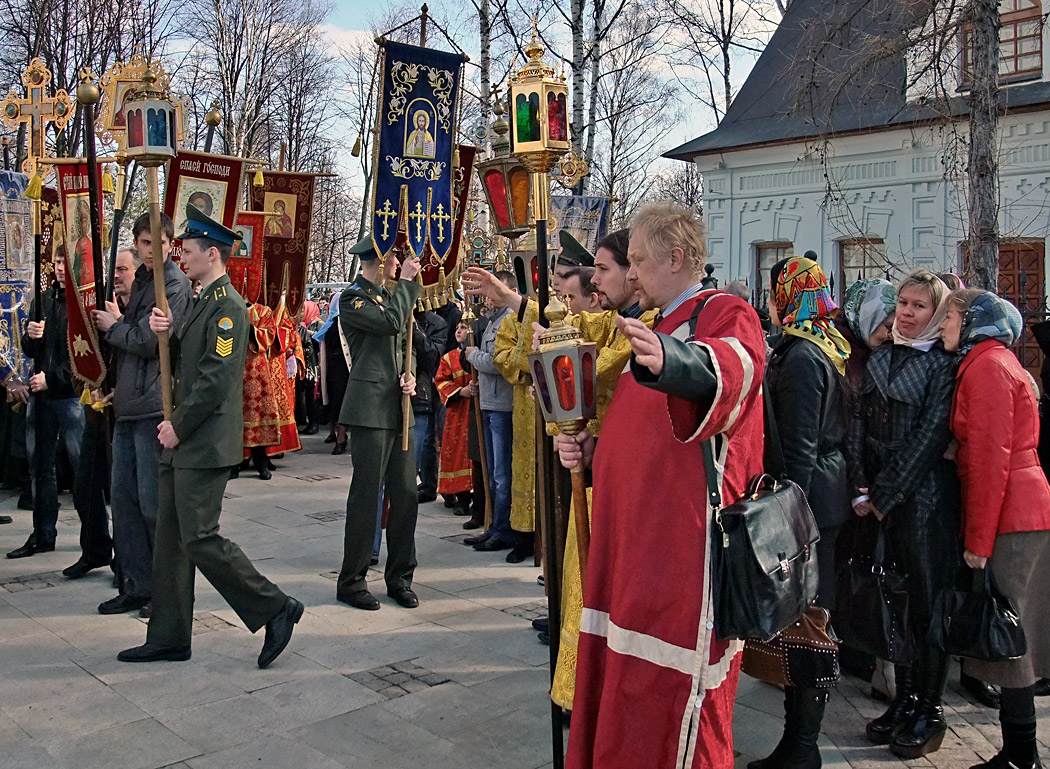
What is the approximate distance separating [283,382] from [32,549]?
4779 millimetres

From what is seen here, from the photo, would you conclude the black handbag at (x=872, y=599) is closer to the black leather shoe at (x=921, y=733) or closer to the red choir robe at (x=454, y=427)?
the black leather shoe at (x=921, y=733)

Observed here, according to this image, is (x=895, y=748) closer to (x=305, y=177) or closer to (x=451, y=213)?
(x=451, y=213)

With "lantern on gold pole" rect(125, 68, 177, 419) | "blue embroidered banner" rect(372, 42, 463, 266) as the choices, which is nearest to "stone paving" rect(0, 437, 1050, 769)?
"lantern on gold pole" rect(125, 68, 177, 419)

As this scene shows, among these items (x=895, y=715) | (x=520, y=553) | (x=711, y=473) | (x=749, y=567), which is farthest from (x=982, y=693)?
(x=520, y=553)

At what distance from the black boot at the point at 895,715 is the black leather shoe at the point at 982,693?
1.79 feet

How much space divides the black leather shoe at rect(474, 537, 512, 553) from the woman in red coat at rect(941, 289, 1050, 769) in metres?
4.02

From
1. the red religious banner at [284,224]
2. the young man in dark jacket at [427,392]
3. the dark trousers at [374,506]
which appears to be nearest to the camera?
the dark trousers at [374,506]

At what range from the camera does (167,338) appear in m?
5.08

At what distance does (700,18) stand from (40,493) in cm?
2536

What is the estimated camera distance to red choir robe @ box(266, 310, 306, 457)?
1156cm

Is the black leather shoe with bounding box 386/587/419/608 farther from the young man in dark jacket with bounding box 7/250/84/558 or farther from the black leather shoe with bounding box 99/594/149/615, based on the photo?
the young man in dark jacket with bounding box 7/250/84/558

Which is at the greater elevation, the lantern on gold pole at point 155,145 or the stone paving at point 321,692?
the lantern on gold pole at point 155,145

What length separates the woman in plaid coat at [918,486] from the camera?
415 centimetres

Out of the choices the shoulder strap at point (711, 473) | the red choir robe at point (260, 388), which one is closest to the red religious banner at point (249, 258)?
the red choir robe at point (260, 388)
